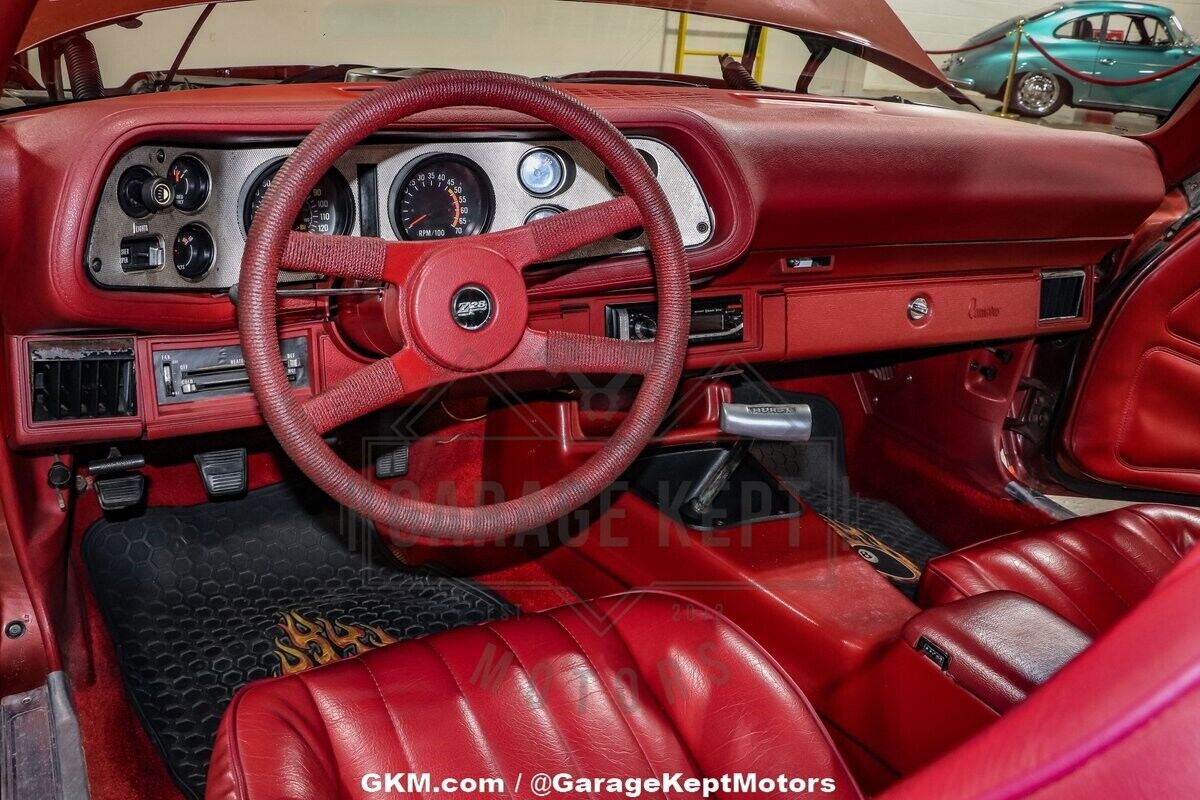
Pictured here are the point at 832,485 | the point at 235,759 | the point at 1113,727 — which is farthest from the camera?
the point at 832,485

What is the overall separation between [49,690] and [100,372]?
0.57 m

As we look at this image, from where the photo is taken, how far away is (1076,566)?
5.85 feet

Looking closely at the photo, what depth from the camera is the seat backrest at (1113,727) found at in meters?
0.45

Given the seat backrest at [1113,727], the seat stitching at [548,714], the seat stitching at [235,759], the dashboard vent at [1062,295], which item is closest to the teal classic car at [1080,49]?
the dashboard vent at [1062,295]

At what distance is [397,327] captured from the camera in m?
1.38

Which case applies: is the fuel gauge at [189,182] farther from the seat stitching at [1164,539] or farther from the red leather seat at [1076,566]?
the seat stitching at [1164,539]

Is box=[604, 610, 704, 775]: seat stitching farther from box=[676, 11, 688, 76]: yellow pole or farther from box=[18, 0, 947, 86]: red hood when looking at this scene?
box=[676, 11, 688, 76]: yellow pole

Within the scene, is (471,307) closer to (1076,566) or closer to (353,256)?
(353,256)

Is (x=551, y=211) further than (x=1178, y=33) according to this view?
No

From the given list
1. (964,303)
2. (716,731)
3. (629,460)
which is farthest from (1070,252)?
(716,731)

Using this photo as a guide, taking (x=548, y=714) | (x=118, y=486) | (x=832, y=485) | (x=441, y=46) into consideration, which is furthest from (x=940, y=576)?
(x=118, y=486)

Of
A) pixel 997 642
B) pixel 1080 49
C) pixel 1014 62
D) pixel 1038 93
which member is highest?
pixel 1080 49

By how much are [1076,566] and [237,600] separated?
172 cm

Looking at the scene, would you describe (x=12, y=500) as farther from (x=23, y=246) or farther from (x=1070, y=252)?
(x=1070, y=252)
